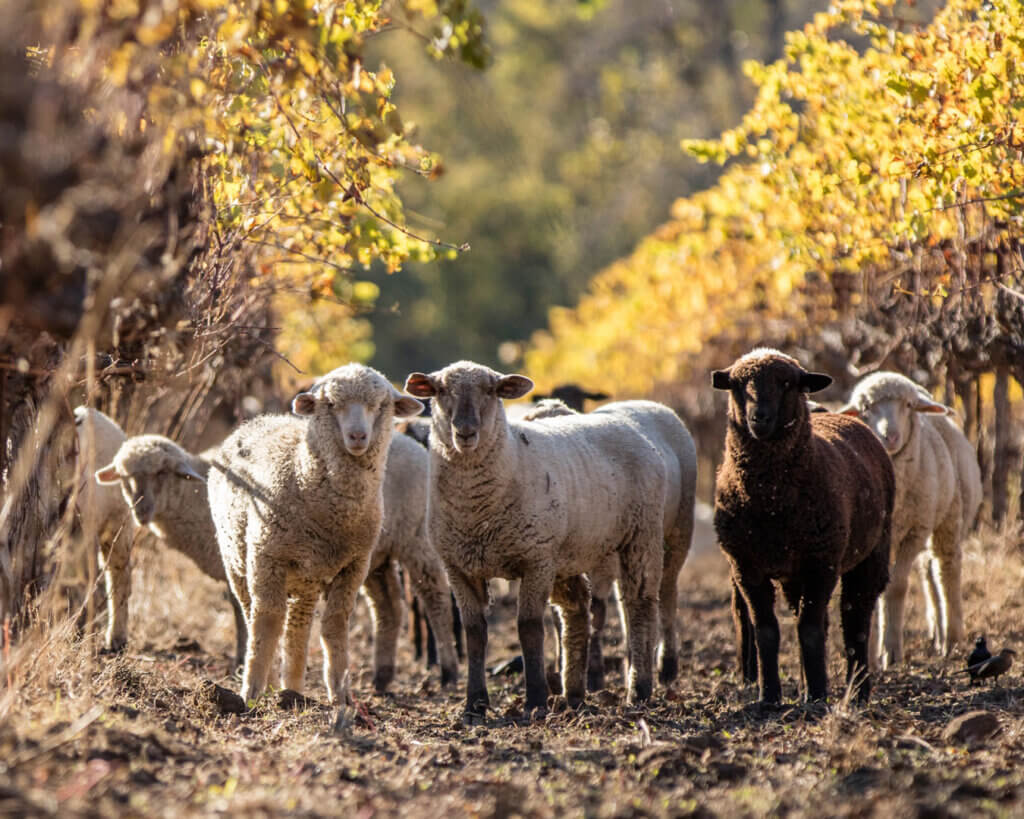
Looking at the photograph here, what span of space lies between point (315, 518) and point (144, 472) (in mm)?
2566

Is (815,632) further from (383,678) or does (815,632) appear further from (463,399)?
(383,678)

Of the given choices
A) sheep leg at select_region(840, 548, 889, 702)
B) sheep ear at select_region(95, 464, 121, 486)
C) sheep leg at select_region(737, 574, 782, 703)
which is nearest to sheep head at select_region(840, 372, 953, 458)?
sheep leg at select_region(840, 548, 889, 702)

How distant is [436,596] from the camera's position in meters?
9.21

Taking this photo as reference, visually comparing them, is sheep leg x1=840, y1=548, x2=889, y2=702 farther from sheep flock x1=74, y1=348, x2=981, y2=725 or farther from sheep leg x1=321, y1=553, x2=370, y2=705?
sheep leg x1=321, y1=553, x2=370, y2=705

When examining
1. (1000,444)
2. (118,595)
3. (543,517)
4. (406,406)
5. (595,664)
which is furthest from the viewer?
(1000,444)

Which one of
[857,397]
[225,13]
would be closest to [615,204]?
[857,397]

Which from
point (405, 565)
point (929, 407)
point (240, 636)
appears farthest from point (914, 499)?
point (240, 636)

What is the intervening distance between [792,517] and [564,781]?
2.25 m

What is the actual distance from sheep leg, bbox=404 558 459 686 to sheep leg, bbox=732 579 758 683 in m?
Result: 2.02

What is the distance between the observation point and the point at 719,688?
8.20 meters

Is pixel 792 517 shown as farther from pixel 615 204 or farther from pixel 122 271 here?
pixel 615 204

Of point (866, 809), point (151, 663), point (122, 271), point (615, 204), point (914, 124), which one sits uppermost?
point (615, 204)

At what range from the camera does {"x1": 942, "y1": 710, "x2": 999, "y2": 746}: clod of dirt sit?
5.96 metres

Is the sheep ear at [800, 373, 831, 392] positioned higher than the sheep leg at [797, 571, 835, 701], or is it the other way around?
the sheep ear at [800, 373, 831, 392]
